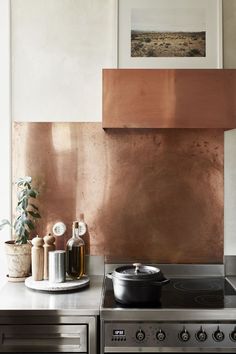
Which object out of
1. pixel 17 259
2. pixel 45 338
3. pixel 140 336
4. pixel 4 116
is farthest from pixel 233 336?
pixel 4 116

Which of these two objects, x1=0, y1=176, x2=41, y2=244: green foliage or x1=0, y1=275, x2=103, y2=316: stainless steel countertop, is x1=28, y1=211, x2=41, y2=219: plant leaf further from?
x1=0, y1=275, x2=103, y2=316: stainless steel countertop

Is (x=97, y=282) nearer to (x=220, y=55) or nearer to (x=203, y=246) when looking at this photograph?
(x=203, y=246)

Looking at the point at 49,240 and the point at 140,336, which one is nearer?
the point at 140,336

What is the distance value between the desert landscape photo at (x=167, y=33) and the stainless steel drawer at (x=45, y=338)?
4.74ft

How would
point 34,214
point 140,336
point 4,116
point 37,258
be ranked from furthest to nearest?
1. point 4,116
2. point 34,214
3. point 37,258
4. point 140,336

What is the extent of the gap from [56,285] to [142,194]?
682mm

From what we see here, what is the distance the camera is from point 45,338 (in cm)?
194

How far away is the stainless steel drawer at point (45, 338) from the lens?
193cm

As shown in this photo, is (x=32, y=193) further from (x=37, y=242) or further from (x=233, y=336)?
(x=233, y=336)

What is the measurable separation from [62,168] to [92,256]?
0.51m

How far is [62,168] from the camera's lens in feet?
8.26

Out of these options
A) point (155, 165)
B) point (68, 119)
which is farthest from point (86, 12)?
point (155, 165)

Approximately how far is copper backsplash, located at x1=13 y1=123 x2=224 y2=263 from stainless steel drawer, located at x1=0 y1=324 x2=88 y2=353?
622 millimetres

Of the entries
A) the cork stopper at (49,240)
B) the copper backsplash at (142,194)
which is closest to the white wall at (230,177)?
the copper backsplash at (142,194)
